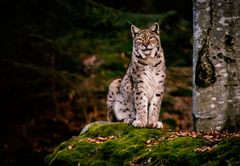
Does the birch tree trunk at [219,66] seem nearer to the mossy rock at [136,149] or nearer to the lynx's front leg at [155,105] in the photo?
the lynx's front leg at [155,105]

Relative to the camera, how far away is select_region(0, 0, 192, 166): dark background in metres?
13.4

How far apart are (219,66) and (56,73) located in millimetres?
6260

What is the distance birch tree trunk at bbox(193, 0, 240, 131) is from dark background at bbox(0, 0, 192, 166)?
5.20 metres

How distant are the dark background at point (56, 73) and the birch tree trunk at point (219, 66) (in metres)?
5.20

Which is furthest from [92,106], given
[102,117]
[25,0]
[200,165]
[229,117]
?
[200,165]

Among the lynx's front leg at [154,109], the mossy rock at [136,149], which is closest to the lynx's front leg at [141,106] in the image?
the lynx's front leg at [154,109]

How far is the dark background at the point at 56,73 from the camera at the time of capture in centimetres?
1335

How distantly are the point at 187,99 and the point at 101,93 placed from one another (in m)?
1.91

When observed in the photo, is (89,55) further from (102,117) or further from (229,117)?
→ (229,117)

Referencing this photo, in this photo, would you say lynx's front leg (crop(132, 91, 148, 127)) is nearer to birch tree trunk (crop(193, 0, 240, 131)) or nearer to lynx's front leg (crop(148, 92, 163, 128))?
lynx's front leg (crop(148, 92, 163, 128))

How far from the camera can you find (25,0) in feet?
47.7

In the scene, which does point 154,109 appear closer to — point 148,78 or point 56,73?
point 148,78

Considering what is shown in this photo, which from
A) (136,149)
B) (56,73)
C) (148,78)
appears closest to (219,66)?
(148,78)

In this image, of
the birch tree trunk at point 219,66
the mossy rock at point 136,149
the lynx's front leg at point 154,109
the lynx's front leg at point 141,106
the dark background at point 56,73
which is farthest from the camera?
the dark background at point 56,73
